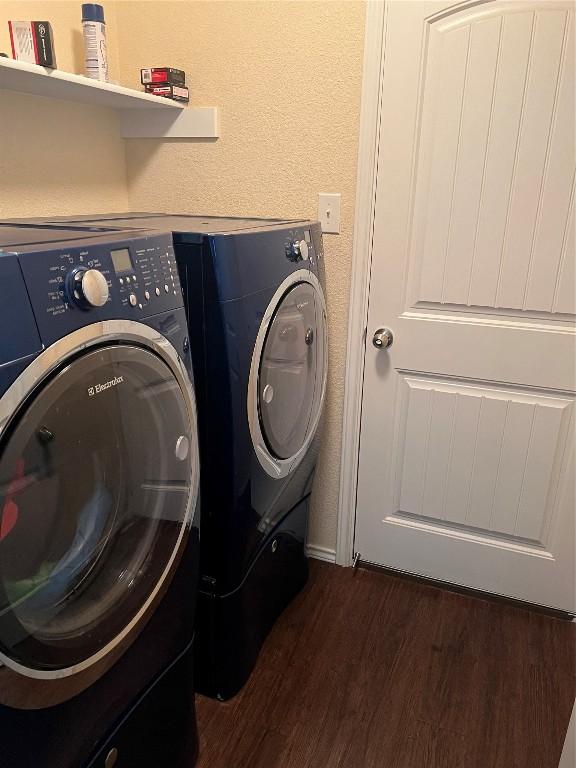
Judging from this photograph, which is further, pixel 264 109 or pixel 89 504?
pixel 264 109

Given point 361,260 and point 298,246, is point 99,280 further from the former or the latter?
point 361,260

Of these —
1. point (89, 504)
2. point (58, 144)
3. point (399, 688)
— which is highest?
point (58, 144)

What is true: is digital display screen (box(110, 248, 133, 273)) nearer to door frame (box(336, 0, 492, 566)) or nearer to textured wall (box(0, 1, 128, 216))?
textured wall (box(0, 1, 128, 216))

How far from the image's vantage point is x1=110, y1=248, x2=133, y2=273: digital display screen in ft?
2.97

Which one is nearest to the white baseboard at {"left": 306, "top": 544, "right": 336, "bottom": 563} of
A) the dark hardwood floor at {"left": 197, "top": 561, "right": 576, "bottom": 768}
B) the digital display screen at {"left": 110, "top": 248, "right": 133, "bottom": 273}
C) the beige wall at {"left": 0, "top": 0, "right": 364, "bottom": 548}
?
the dark hardwood floor at {"left": 197, "top": 561, "right": 576, "bottom": 768}

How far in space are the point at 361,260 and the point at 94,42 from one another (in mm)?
969

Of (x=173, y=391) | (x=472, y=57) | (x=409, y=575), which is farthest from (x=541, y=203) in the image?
(x=409, y=575)

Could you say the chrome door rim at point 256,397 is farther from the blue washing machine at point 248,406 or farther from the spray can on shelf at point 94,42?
the spray can on shelf at point 94,42

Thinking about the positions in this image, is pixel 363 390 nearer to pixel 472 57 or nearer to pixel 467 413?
pixel 467 413

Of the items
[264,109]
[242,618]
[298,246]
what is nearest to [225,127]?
[264,109]

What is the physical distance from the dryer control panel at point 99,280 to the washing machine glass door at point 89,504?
63 mm

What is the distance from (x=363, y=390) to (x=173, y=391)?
39.2 inches

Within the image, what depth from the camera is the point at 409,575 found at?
209 centimetres

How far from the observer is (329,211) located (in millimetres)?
1777
